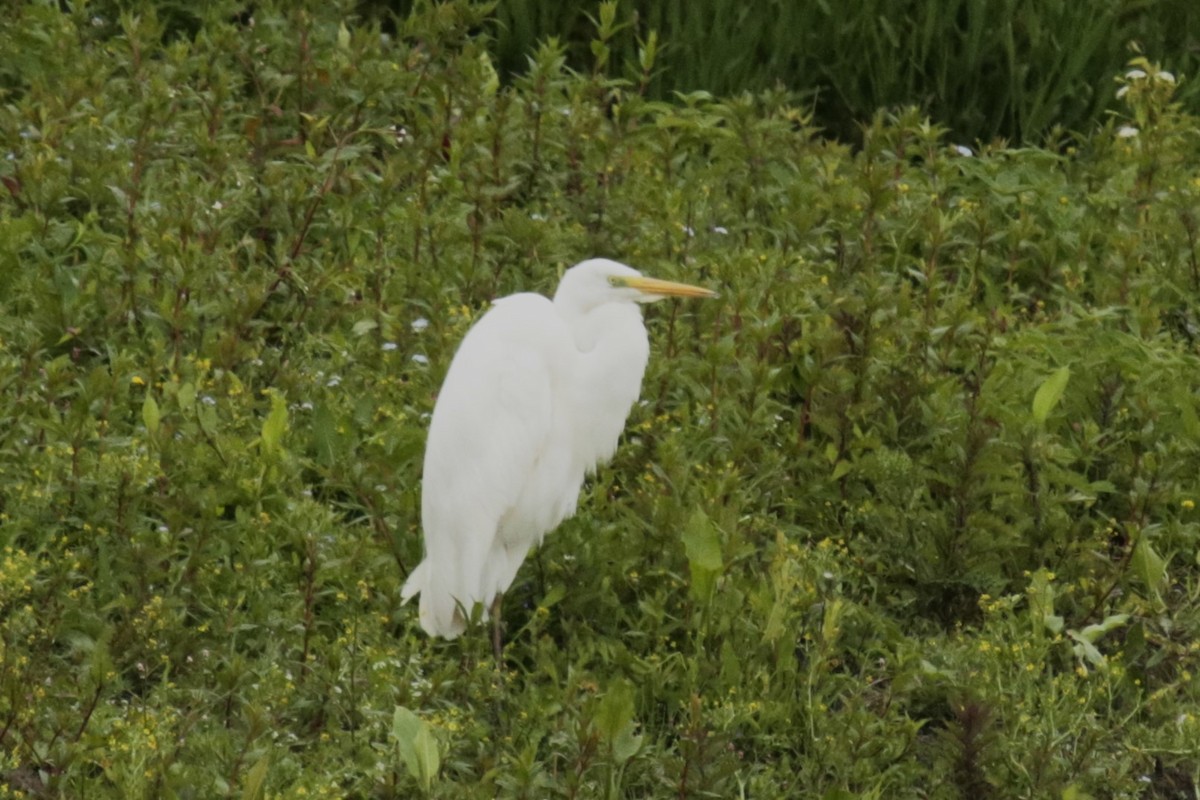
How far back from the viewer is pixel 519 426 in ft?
13.9

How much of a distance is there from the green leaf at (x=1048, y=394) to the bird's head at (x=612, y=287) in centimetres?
86

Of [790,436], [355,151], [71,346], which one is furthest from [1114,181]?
[71,346]

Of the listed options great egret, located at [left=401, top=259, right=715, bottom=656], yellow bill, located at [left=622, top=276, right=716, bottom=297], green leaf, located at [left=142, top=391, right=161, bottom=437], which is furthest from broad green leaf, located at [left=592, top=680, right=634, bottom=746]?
green leaf, located at [left=142, top=391, right=161, bottom=437]

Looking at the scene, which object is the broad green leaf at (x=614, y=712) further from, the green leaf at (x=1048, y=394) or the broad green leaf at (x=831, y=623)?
the green leaf at (x=1048, y=394)

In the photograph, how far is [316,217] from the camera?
574 cm

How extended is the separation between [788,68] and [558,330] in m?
Answer: 2.84

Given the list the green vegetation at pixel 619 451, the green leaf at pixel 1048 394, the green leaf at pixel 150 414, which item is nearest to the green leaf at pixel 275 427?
the green vegetation at pixel 619 451

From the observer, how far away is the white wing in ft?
13.5

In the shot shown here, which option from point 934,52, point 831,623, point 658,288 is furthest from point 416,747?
point 934,52

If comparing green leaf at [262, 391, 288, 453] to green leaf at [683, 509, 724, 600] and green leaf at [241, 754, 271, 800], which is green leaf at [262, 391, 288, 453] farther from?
green leaf at [241, 754, 271, 800]

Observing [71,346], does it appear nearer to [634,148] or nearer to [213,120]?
[213,120]

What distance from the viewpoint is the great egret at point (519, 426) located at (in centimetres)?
413

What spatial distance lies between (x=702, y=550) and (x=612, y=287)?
0.63 metres

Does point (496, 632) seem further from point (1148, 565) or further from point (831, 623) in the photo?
point (1148, 565)
